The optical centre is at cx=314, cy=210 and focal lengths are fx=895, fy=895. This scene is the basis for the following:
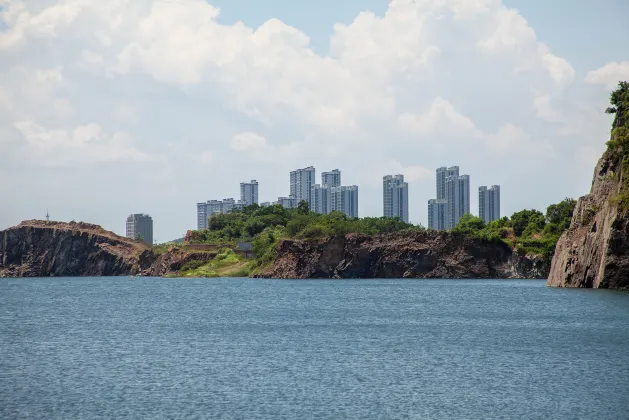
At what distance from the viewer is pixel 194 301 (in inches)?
3551

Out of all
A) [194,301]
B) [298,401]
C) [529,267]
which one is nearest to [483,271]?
[529,267]

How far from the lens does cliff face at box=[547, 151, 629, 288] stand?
81.9m

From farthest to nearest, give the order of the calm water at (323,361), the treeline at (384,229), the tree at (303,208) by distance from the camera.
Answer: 1. the tree at (303,208)
2. the treeline at (384,229)
3. the calm water at (323,361)

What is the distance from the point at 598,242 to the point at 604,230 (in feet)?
5.97

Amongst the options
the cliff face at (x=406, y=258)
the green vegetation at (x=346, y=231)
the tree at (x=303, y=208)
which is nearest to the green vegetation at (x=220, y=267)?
the green vegetation at (x=346, y=231)

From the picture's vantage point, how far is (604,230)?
84562mm

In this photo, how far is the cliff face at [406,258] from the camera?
459ft

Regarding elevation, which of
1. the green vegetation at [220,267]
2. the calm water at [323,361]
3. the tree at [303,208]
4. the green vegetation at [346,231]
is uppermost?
the tree at [303,208]

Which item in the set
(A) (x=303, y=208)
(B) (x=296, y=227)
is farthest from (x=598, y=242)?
(A) (x=303, y=208)

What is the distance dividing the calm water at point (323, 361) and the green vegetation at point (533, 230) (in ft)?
192

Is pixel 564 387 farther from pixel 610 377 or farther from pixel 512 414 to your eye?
pixel 512 414

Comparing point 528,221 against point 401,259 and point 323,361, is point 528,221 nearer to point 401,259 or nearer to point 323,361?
point 401,259

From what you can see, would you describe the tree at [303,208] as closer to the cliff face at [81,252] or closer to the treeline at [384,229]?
the treeline at [384,229]

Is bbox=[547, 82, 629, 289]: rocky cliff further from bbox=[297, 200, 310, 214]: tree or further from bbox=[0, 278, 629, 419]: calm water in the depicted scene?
bbox=[297, 200, 310, 214]: tree
